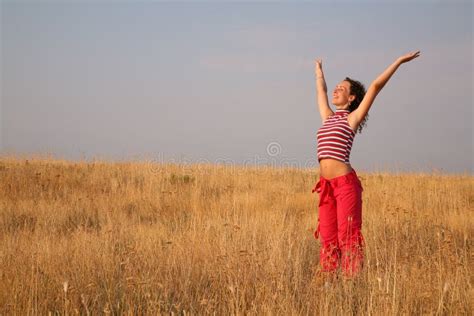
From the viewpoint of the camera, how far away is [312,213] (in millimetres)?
8312

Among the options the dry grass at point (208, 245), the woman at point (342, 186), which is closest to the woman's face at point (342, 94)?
the woman at point (342, 186)

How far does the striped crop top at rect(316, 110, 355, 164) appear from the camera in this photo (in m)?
4.08

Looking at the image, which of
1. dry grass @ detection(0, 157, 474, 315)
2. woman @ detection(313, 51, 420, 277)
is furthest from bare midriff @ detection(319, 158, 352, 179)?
dry grass @ detection(0, 157, 474, 315)

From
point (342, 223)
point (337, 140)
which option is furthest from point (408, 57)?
point (342, 223)

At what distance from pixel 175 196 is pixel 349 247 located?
5.76 m

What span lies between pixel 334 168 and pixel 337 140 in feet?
0.80

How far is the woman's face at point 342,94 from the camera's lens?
14.2ft

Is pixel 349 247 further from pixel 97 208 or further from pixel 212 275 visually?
pixel 97 208

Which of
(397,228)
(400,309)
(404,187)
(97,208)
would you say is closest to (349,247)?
(400,309)

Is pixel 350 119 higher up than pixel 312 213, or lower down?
higher up

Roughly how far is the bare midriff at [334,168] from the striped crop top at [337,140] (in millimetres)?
35

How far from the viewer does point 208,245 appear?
5.03 m

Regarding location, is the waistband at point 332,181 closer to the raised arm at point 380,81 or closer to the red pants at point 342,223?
the red pants at point 342,223

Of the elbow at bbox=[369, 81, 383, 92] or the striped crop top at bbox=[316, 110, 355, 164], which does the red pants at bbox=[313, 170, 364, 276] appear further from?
the elbow at bbox=[369, 81, 383, 92]
